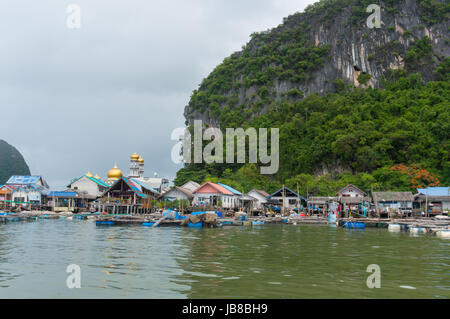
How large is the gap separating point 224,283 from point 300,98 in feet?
268

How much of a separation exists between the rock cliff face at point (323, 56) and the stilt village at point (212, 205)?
31.9 m

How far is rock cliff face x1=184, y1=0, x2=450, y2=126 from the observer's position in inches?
3280

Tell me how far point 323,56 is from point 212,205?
182ft

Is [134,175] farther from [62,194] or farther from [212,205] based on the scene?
[212,205]

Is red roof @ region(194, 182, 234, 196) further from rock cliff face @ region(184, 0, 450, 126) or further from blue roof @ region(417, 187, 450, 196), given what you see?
rock cliff face @ region(184, 0, 450, 126)

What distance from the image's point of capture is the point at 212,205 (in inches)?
1928

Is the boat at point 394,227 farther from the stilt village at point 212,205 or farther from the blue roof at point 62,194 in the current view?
the blue roof at point 62,194

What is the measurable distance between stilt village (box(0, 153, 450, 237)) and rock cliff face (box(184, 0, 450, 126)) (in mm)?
31854

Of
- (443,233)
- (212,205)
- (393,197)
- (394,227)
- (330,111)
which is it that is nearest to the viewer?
(443,233)

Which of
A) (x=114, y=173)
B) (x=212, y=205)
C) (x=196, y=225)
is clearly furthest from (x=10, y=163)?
(x=196, y=225)

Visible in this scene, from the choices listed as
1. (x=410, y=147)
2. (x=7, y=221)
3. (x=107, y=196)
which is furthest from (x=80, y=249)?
(x=410, y=147)

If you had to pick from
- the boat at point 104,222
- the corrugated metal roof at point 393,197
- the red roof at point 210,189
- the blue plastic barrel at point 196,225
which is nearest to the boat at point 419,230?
the corrugated metal roof at point 393,197

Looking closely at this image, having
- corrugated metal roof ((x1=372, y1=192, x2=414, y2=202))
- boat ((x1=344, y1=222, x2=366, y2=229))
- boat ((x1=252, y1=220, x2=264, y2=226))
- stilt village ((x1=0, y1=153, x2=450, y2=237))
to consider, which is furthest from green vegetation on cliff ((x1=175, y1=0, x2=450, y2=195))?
boat ((x1=344, y1=222, x2=366, y2=229))

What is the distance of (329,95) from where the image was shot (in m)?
82.7
